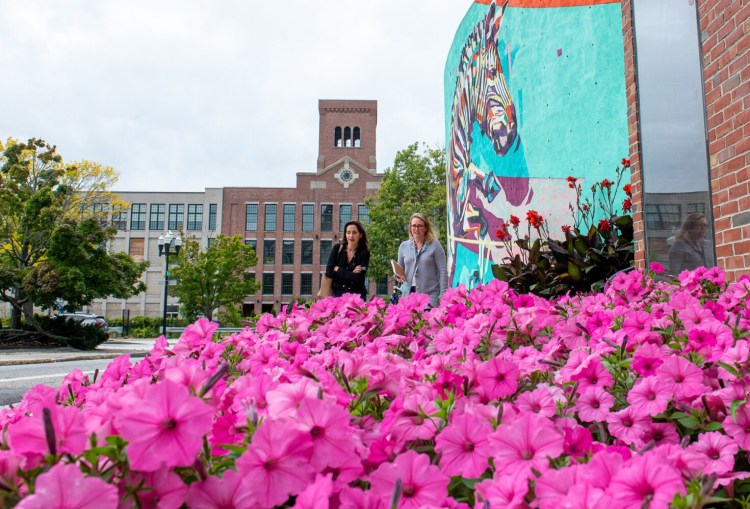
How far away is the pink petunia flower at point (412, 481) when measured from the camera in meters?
0.69

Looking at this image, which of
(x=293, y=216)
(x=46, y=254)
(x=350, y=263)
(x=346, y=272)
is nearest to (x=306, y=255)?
(x=293, y=216)

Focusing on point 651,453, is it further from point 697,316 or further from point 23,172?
point 23,172

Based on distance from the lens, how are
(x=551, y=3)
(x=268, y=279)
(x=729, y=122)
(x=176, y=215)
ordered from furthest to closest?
(x=176, y=215), (x=268, y=279), (x=551, y=3), (x=729, y=122)

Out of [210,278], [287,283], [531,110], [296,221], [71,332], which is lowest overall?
[71,332]

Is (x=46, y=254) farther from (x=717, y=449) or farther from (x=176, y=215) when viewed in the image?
(x=176, y=215)

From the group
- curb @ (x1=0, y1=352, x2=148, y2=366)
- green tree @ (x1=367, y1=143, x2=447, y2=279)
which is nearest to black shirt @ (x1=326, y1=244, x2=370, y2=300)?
curb @ (x1=0, y1=352, x2=148, y2=366)

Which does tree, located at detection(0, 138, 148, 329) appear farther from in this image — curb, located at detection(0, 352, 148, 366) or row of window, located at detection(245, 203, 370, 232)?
row of window, located at detection(245, 203, 370, 232)

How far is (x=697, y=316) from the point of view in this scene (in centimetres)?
160

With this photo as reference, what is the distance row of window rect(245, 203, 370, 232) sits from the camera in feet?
159

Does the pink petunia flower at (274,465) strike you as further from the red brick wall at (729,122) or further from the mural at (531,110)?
the mural at (531,110)

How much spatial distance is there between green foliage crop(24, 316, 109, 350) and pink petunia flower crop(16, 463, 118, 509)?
20296 mm

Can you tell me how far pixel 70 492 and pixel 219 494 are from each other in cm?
15

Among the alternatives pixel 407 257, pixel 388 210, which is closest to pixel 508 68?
pixel 407 257

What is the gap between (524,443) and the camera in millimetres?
752
